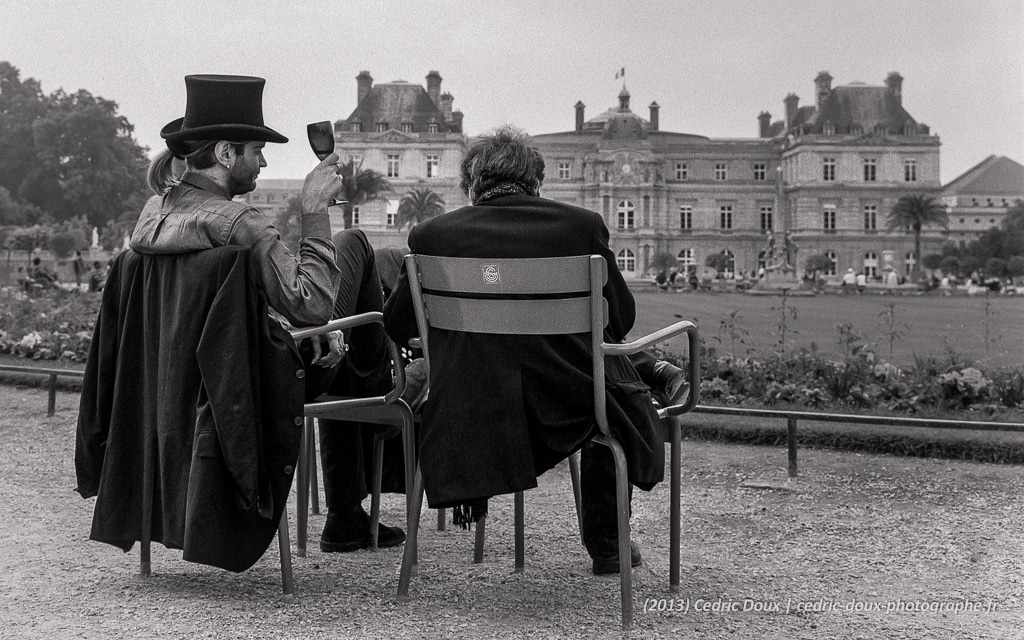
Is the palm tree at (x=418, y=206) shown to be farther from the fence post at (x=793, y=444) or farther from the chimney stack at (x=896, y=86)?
the fence post at (x=793, y=444)

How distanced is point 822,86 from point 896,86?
170 inches

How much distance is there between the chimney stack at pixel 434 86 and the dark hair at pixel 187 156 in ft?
180

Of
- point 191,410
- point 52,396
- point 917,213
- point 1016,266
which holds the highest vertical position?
point 917,213

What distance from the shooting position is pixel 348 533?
288cm

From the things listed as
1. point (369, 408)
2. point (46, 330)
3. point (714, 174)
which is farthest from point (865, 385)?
point (714, 174)

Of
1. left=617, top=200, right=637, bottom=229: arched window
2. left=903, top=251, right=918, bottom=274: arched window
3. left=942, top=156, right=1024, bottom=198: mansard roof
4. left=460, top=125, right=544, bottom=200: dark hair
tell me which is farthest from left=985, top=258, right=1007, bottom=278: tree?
left=460, top=125, right=544, bottom=200: dark hair

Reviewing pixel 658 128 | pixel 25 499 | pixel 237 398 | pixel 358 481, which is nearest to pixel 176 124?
pixel 237 398

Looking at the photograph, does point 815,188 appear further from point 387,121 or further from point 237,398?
point 237,398

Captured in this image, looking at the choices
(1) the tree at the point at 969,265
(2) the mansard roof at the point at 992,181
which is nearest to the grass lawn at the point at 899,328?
(1) the tree at the point at 969,265

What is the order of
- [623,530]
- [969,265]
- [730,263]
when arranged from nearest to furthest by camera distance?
[623,530]
[969,265]
[730,263]

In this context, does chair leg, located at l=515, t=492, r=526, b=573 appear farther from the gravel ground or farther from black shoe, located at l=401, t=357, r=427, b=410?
black shoe, located at l=401, t=357, r=427, b=410

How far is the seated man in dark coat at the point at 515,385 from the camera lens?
2.27 m

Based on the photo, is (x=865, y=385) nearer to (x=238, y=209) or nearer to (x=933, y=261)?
(x=238, y=209)

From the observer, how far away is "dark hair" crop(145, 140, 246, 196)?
8.05 feet
